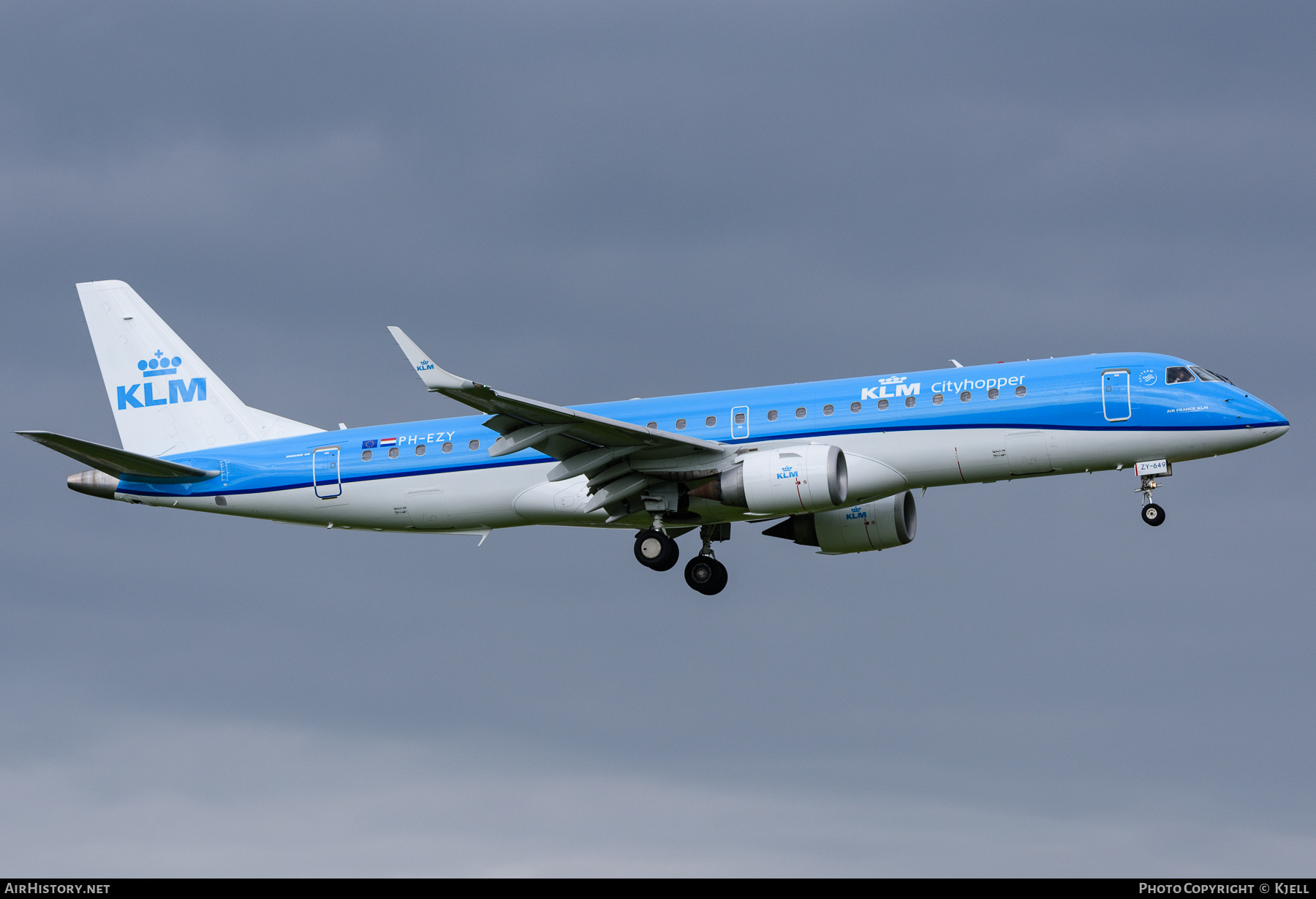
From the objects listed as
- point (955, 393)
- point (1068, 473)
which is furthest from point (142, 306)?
point (1068, 473)

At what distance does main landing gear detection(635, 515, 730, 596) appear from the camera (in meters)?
40.6

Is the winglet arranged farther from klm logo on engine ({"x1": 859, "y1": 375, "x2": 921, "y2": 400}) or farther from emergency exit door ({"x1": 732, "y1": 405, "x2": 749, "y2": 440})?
klm logo on engine ({"x1": 859, "y1": 375, "x2": 921, "y2": 400})

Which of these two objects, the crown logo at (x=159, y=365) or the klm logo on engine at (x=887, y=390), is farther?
the crown logo at (x=159, y=365)

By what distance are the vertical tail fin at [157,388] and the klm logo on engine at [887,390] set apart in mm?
16019

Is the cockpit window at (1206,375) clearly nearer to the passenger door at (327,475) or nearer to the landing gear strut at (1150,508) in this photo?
the landing gear strut at (1150,508)

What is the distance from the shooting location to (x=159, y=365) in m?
46.2

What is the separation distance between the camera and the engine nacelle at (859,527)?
4203cm

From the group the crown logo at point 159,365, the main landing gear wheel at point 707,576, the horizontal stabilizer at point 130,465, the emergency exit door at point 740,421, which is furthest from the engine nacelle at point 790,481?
the crown logo at point 159,365

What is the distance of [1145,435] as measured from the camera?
36.3m

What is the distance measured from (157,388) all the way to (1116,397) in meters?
27.5

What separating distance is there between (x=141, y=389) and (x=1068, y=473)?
26956 millimetres

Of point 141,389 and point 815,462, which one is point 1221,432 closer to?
point 815,462

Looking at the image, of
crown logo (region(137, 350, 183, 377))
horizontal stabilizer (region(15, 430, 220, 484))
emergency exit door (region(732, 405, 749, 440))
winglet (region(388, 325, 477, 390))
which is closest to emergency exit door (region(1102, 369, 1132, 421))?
emergency exit door (region(732, 405, 749, 440))

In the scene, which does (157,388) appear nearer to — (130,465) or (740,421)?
(130,465)
